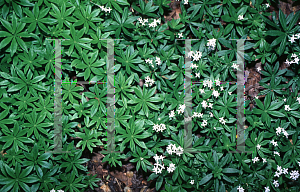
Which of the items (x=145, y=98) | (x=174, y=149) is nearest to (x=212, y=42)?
(x=145, y=98)

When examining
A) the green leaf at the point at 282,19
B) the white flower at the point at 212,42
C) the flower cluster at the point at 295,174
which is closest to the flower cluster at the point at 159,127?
the white flower at the point at 212,42

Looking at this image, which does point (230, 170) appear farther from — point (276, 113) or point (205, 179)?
point (276, 113)

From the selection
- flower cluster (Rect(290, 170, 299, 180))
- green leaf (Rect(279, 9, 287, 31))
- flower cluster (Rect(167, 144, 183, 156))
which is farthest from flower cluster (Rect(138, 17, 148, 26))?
flower cluster (Rect(290, 170, 299, 180))

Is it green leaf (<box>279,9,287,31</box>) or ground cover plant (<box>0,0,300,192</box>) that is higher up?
green leaf (<box>279,9,287,31</box>)

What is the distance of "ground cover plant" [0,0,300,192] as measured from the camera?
2785 millimetres

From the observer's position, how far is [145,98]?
2785mm

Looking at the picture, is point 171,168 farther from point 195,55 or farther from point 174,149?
point 195,55

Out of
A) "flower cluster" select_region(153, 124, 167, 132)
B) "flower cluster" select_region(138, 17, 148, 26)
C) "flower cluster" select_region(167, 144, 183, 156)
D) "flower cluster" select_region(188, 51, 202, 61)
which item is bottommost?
"flower cluster" select_region(167, 144, 183, 156)

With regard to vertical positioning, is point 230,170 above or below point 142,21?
below

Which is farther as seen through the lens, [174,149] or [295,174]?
[295,174]

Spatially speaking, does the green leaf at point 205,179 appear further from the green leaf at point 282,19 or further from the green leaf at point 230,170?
the green leaf at point 282,19

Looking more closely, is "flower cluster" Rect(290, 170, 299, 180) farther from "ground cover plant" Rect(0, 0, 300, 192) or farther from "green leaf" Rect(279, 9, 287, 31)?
"green leaf" Rect(279, 9, 287, 31)

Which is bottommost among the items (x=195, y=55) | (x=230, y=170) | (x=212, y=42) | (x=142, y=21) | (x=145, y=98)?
(x=230, y=170)

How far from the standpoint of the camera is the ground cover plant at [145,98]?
9.14ft
